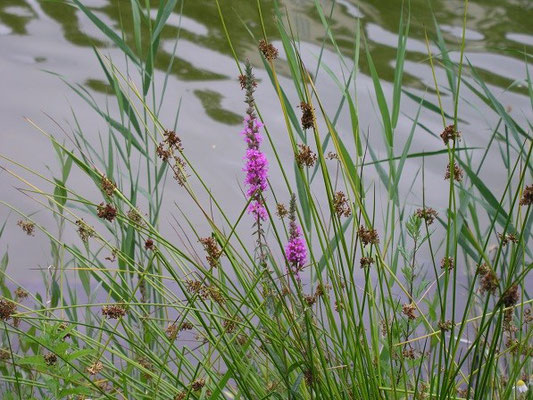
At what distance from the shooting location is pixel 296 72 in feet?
4.38

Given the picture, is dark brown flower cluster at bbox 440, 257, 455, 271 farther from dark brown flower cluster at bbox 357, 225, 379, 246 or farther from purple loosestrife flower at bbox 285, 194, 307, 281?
purple loosestrife flower at bbox 285, 194, 307, 281

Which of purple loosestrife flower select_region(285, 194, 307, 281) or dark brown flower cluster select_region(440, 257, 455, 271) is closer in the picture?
dark brown flower cluster select_region(440, 257, 455, 271)

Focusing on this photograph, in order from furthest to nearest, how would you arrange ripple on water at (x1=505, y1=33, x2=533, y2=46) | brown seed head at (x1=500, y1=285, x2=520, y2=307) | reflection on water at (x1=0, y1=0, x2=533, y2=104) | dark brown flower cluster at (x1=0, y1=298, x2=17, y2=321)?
ripple on water at (x1=505, y1=33, x2=533, y2=46)
reflection on water at (x1=0, y1=0, x2=533, y2=104)
dark brown flower cluster at (x1=0, y1=298, x2=17, y2=321)
brown seed head at (x1=500, y1=285, x2=520, y2=307)

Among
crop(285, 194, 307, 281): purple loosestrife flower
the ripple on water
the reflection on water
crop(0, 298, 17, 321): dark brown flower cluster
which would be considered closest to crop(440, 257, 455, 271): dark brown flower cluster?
crop(285, 194, 307, 281): purple loosestrife flower

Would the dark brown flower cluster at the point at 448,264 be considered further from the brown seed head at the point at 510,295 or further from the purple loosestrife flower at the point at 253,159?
the purple loosestrife flower at the point at 253,159

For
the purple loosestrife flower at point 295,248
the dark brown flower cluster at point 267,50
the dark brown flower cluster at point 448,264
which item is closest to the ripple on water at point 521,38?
the dark brown flower cluster at point 448,264

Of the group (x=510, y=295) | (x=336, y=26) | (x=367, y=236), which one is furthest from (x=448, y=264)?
(x=336, y=26)

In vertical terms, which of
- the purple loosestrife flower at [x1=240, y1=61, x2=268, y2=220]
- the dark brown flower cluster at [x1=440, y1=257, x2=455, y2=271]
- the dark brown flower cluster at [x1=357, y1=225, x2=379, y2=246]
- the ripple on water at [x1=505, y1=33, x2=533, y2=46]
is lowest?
the dark brown flower cluster at [x1=440, y1=257, x2=455, y2=271]

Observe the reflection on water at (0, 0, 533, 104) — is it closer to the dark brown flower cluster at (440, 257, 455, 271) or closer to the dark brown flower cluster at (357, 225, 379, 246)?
the dark brown flower cluster at (440, 257, 455, 271)

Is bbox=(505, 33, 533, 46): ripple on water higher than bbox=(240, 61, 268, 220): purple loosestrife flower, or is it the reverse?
bbox=(505, 33, 533, 46): ripple on water

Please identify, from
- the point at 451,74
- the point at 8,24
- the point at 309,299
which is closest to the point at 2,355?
the point at 309,299

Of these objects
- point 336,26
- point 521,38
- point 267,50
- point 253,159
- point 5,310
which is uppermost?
point 336,26

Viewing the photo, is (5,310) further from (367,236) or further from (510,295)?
(510,295)

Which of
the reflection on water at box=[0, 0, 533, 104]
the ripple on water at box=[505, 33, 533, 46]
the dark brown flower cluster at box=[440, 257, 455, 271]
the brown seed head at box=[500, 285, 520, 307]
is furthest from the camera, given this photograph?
the ripple on water at box=[505, 33, 533, 46]
